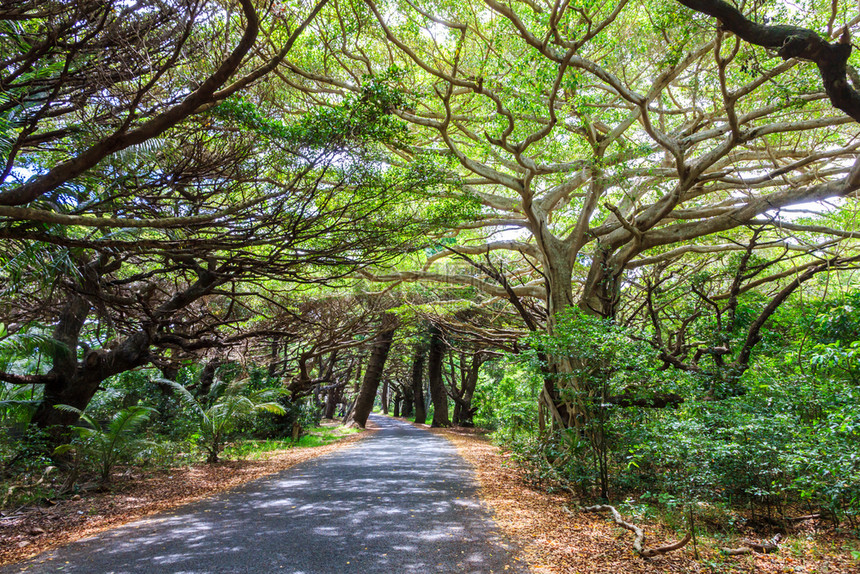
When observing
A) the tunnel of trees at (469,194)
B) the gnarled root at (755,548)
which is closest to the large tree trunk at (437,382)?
the tunnel of trees at (469,194)

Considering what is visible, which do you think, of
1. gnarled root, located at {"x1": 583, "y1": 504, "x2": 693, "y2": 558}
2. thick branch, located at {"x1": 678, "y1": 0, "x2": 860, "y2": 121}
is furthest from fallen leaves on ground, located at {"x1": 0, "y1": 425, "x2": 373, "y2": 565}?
thick branch, located at {"x1": 678, "y1": 0, "x2": 860, "y2": 121}

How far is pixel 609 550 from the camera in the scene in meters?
4.17

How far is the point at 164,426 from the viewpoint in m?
12.3

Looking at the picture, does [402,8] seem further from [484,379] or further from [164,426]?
[484,379]

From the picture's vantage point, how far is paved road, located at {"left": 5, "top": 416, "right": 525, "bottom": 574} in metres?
3.70

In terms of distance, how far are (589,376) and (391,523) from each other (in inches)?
127

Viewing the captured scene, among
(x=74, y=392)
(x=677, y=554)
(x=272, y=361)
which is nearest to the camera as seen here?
(x=677, y=554)

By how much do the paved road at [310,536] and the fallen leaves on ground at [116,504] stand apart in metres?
0.36

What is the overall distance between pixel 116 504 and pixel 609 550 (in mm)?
6249

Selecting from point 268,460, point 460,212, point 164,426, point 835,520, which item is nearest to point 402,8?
point 460,212

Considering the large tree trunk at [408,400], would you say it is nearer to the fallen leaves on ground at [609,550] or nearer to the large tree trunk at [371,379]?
the large tree trunk at [371,379]

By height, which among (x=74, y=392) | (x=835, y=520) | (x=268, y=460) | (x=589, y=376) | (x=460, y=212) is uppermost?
(x=460, y=212)

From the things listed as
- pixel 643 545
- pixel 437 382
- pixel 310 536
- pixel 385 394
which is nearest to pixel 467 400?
pixel 437 382

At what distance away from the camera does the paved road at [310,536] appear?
12.1 feet
